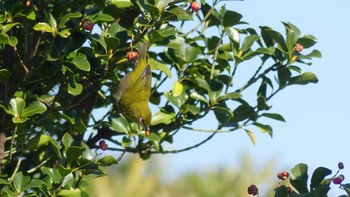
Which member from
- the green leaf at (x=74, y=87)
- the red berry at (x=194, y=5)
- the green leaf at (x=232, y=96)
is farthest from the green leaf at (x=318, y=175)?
the red berry at (x=194, y=5)

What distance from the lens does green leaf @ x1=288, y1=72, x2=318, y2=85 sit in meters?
4.83

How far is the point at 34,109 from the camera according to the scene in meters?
4.25

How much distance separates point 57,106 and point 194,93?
75 cm

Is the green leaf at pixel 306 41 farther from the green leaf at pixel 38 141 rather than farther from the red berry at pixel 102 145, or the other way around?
the green leaf at pixel 38 141

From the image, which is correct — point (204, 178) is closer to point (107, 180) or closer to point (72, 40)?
point (107, 180)

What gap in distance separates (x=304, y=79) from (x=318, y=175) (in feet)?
4.79

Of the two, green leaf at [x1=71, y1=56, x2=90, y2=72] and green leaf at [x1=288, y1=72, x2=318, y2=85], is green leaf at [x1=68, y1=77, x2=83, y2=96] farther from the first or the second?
green leaf at [x1=288, y1=72, x2=318, y2=85]

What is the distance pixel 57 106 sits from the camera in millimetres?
4543

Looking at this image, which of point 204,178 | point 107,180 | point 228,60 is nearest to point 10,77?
point 228,60

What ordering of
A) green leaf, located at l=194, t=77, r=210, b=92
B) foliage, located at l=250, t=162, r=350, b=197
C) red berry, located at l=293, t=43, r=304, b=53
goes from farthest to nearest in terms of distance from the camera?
red berry, located at l=293, t=43, r=304, b=53 → green leaf, located at l=194, t=77, r=210, b=92 → foliage, located at l=250, t=162, r=350, b=197

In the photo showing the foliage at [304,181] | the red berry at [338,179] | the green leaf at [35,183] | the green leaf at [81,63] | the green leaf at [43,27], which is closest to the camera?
the foliage at [304,181]

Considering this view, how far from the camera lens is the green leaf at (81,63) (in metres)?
4.17

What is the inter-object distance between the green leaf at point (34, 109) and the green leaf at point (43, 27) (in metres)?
0.41

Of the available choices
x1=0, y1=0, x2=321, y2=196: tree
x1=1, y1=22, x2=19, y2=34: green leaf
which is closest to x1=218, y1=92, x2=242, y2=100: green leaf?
x1=0, y1=0, x2=321, y2=196: tree
